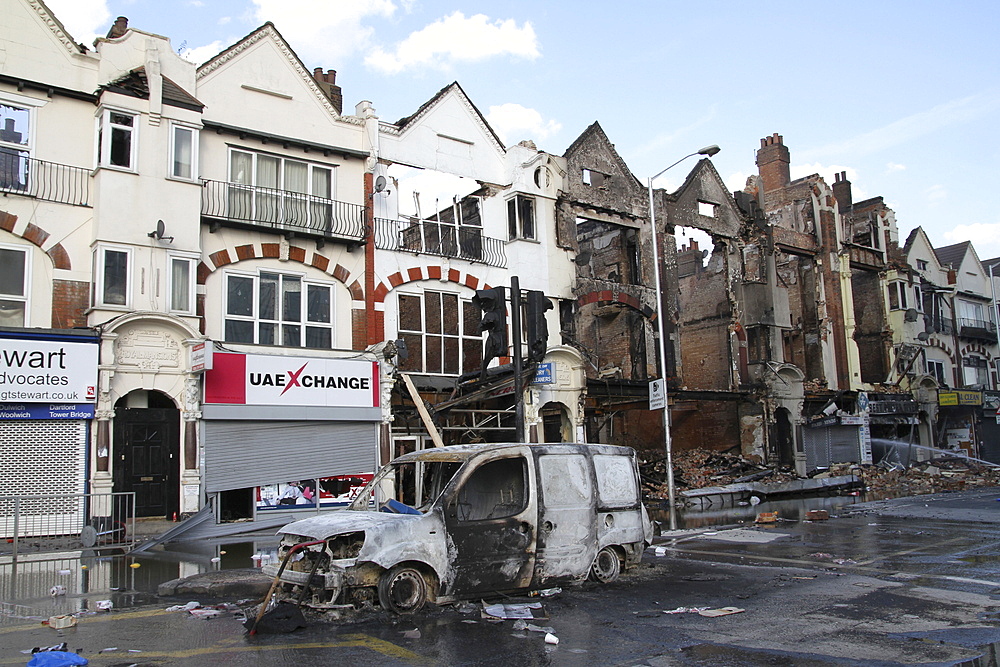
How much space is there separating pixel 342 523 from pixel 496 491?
2022mm

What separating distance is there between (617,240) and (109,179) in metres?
18.9

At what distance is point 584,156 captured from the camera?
2980 cm

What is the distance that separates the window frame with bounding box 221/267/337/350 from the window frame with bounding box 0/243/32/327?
14.4 feet

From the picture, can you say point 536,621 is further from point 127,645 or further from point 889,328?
point 889,328

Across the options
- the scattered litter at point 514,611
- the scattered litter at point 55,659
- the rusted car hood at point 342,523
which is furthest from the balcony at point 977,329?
the scattered litter at point 55,659

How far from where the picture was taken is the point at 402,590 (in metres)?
8.59

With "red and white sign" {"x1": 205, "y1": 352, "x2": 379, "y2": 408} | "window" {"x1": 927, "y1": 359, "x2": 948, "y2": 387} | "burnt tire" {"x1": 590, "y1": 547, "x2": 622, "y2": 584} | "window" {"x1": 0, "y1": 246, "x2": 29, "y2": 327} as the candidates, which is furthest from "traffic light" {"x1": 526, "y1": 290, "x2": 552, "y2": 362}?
"window" {"x1": 927, "y1": 359, "x2": 948, "y2": 387}

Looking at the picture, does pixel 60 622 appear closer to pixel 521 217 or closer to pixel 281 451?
pixel 281 451

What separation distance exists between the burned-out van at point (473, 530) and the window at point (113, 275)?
1102cm

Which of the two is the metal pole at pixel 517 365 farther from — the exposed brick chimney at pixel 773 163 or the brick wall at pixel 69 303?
the exposed brick chimney at pixel 773 163

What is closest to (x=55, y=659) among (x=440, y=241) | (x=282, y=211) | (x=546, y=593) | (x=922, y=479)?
(x=546, y=593)

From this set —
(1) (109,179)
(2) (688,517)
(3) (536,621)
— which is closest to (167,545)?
(1) (109,179)

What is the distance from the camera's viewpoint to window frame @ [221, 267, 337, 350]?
21172 mm

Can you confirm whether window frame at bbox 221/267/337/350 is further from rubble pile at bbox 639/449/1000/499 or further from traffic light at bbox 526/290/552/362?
rubble pile at bbox 639/449/1000/499
